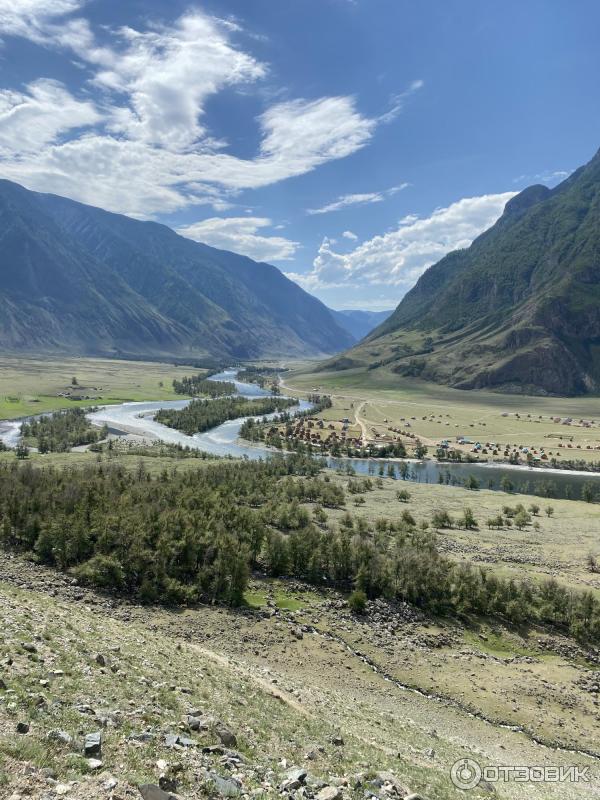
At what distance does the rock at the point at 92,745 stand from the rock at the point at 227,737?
230 inches

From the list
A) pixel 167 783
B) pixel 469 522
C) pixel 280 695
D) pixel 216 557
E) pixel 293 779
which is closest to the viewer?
pixel 167 783

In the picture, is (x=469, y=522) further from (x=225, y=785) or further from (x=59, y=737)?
(x=59, y=737)

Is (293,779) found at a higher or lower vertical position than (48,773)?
lower

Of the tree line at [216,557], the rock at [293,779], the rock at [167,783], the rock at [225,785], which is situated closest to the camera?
the rock at [167,783]

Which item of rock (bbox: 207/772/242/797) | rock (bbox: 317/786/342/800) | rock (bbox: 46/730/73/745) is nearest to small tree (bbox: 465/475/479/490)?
rock (bbox: 317/786/342/800)

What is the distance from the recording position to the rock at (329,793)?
17.0 meters

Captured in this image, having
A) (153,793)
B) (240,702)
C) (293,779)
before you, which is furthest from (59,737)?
(240,702)

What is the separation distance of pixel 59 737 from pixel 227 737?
7270 millimetres

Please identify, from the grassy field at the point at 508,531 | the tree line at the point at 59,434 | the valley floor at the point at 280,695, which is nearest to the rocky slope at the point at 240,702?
the valley floor at the point at 280,695

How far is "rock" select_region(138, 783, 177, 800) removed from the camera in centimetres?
1405

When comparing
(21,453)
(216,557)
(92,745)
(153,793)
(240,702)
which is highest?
(153,793)

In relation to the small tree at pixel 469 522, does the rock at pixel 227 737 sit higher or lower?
higher

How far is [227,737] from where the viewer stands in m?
20.8

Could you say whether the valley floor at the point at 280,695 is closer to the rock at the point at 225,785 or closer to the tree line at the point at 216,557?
the rock at the point at 225,785
